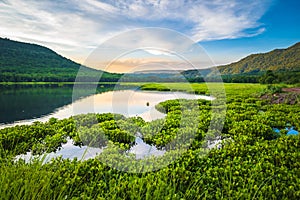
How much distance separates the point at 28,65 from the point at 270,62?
101 m

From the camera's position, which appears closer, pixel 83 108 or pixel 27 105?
pixel 83 108

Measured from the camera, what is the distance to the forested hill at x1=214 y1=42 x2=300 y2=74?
81.5 meters

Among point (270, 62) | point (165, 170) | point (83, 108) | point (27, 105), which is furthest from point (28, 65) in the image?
point (165, 170)

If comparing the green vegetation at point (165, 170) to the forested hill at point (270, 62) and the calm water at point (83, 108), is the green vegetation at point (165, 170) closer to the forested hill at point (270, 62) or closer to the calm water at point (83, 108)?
the calm water at point (83, 108)

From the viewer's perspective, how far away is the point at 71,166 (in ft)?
15.2

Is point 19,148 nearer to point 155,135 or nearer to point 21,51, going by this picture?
point 155,135

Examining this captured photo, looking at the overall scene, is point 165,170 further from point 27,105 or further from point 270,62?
point 270,62

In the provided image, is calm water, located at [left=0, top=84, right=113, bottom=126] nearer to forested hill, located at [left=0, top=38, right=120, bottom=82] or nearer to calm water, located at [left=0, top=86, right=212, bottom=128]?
calm water, located at [left=0, top=86, right=212, bottom=128]

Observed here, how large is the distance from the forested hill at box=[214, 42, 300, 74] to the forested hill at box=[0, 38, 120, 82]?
65.0 m

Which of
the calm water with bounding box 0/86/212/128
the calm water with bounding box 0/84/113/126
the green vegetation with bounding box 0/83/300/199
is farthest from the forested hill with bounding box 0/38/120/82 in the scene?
the green vegetation with bounding box 0/83/300/199

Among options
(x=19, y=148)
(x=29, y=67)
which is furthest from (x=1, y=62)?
(x=19, y=148)

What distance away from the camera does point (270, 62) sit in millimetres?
91000

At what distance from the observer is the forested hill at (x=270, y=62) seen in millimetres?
81512

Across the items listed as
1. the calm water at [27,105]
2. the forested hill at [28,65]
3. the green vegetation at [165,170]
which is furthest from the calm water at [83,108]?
the forested hill at [28,65]
